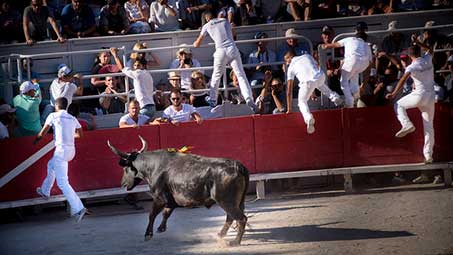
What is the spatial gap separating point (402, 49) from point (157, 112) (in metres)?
4.59

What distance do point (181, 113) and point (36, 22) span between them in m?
3.39

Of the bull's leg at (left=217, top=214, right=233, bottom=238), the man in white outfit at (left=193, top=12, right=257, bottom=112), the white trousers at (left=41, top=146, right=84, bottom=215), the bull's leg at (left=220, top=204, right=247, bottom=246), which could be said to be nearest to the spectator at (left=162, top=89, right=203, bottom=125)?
the man in white outfit at (left=193, top=12, right=257, bottom=112)

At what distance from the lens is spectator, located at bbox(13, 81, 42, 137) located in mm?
16578

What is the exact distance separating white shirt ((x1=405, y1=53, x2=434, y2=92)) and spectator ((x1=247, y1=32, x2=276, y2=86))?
9.16 ft

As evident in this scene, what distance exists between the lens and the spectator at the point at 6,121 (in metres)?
16.4

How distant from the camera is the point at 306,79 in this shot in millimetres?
16359

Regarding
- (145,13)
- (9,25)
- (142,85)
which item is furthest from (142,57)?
(9,25)

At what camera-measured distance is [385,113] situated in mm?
17234

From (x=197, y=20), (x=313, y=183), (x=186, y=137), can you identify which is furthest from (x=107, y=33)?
(x=313, y=183)

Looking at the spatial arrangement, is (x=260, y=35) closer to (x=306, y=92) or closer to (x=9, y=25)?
(x=306, y=92)

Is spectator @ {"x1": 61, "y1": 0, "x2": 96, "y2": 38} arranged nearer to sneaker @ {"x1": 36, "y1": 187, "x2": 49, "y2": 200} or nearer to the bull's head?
sneaker @ {"x1": 36, "y1": 187, "x2": 49, "y2": 200}

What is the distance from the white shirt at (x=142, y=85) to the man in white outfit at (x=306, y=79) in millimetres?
2235

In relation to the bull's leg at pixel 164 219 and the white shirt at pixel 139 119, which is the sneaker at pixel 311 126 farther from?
the bull's leg at pixel 164 219

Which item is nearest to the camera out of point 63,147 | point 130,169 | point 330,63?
point 130,169
